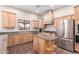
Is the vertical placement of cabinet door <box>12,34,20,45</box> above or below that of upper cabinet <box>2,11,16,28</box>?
below

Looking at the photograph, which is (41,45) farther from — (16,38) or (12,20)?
(12,20)

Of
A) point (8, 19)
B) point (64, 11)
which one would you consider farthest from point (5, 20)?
point (64, 11)

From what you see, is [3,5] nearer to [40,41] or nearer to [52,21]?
[52,21]

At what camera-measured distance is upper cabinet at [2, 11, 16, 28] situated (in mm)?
1210

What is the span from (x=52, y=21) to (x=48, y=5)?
10.7 inches

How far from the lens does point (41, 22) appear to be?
53.5 inches

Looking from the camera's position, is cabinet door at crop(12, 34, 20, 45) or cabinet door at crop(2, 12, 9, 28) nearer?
cabinet door at crop(2, 12, 9, 28)

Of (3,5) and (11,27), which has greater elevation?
(3,5)

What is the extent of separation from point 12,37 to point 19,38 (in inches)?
4.8

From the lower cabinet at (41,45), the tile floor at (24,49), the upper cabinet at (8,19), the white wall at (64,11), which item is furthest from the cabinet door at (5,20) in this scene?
the white wall at (64,11)

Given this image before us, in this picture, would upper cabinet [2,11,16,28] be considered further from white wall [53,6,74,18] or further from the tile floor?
white wall [53,6,74,18]

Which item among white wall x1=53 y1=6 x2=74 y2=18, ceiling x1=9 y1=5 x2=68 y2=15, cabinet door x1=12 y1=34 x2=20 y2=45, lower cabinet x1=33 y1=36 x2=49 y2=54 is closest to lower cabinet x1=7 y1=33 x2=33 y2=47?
cabinet door x1=12 y1=34 x2=20 y2=45
